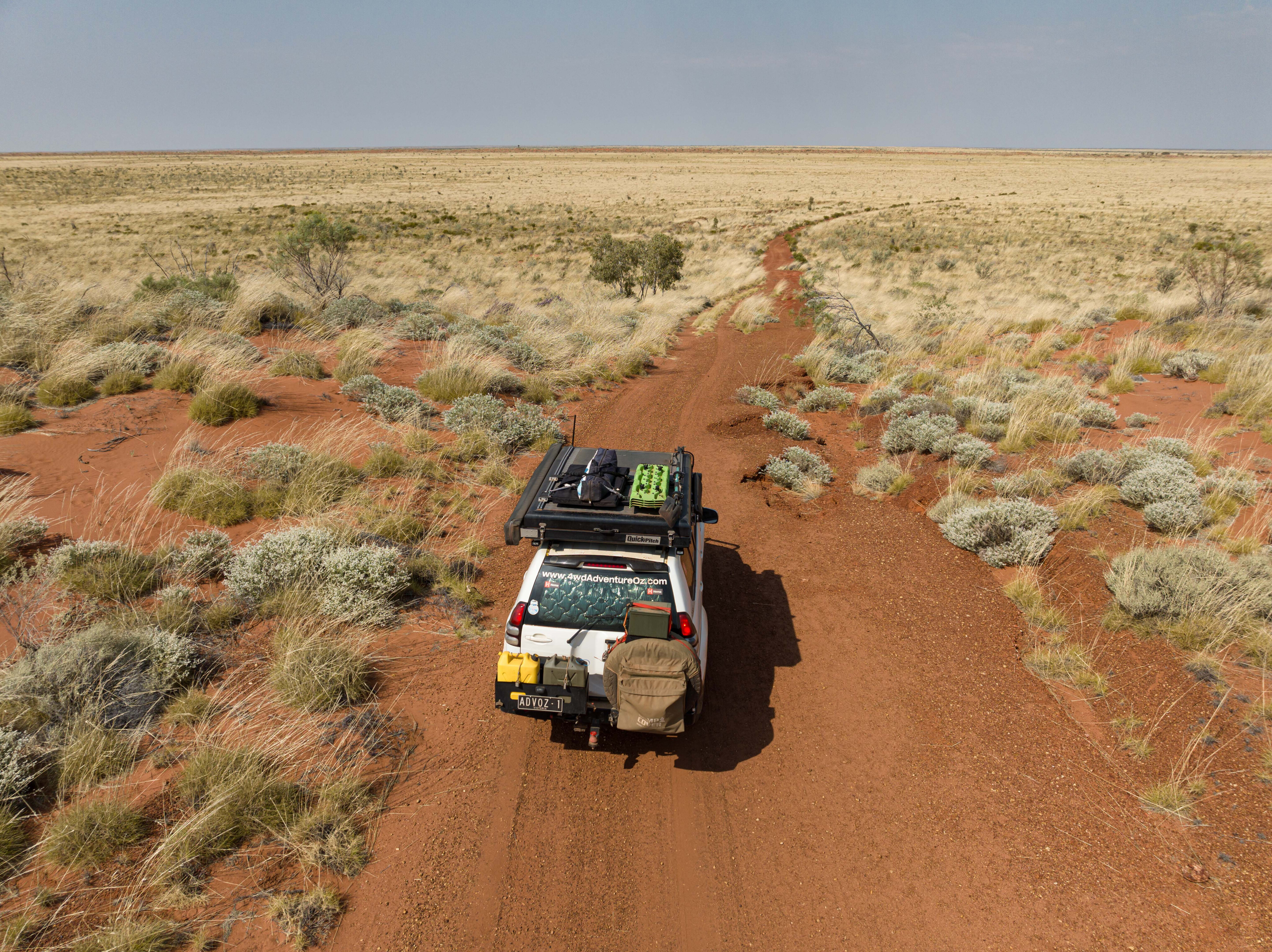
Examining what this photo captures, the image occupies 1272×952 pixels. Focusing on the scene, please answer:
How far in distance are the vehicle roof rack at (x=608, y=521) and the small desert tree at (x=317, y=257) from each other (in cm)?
1612

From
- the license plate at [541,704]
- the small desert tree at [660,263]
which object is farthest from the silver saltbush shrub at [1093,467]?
the small desert tree at [660,263]

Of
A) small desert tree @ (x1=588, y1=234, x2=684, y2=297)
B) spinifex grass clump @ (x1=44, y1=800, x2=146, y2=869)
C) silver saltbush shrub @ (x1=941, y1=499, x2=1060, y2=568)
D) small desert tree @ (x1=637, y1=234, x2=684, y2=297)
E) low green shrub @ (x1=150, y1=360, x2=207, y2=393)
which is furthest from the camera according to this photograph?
small desert tree @ (x1=637, y1=234, x2=684, y2=297)

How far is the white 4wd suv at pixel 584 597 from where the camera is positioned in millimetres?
5090

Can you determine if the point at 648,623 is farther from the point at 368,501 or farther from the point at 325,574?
the point at 368,501

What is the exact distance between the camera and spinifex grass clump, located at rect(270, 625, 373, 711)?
18.8 feet

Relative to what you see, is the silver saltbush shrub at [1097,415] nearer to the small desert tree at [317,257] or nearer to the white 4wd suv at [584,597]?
the white 4wd suv at [584,597]

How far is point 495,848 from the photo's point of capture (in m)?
4.74

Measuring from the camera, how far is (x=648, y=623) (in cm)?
504

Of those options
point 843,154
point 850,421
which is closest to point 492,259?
point 850,421

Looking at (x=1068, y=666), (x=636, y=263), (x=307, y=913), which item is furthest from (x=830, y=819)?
(x=636, y=263)

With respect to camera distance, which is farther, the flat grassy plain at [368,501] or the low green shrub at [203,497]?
the low green shrub at [203,497]

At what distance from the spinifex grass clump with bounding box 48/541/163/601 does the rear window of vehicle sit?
4633 mm

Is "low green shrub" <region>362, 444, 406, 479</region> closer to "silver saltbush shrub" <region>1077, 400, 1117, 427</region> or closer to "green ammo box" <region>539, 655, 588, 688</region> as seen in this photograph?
"green ammo box" <region>539, 655, 588, 688</region>

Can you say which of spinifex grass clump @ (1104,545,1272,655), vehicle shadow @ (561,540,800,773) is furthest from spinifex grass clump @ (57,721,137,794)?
spinifex grass clump @ (1104,545,1272,655)
